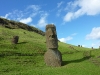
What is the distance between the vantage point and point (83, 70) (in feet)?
96.9

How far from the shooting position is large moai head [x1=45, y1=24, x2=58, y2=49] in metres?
35.4

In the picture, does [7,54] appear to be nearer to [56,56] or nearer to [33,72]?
[56,56]

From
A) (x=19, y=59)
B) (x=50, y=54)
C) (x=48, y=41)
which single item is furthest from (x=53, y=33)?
(x=19, y=59)

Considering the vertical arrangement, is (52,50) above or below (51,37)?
below

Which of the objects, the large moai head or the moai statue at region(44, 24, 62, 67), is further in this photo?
the large moai head

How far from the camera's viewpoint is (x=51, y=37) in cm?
3572

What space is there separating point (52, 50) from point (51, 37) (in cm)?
248

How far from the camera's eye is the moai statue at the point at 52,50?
112ft

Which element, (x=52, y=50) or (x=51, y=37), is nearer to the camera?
(x=52, y=50)

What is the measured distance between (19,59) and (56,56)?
8.18 meters

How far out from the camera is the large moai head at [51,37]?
3541cm

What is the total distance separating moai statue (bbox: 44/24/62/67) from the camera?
34.0 m

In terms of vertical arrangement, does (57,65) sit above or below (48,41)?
below

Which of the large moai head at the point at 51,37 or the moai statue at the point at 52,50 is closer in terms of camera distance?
the moai statue at the point at 52,50
